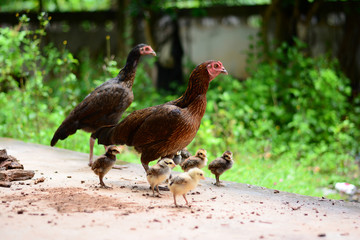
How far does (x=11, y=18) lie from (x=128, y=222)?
1070 centimetres

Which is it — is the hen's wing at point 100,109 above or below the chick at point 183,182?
above

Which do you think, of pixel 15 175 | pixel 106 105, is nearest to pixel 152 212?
pixel 15 175

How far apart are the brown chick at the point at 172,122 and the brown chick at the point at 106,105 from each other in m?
0.91

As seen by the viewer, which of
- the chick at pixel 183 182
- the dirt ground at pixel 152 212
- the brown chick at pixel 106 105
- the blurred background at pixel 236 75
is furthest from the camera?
the blurred background at pixel 236 75

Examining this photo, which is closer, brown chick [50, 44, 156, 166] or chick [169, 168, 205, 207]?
chick [169, 168, 205, 207]

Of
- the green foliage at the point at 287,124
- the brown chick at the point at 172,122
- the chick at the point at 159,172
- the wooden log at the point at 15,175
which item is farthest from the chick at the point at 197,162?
the wooden log at the point at 15,175

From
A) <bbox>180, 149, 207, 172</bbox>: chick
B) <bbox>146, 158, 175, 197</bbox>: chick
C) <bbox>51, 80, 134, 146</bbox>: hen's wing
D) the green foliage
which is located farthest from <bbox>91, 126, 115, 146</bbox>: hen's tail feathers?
the green foliage

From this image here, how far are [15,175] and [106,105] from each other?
1.56 meters

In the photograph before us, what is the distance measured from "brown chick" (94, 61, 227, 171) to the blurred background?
5.92 ft

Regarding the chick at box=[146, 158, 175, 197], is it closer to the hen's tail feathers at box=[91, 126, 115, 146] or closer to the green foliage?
the hen's tail feathers at box=[91, 126, 115, 146]

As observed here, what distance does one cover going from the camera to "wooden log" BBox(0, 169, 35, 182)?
5.04 metres

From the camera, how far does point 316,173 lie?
7.89m

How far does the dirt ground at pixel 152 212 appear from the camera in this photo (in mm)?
3648

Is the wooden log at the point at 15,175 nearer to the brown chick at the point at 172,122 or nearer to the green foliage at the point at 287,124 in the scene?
the brown chick at the point at 172,122
